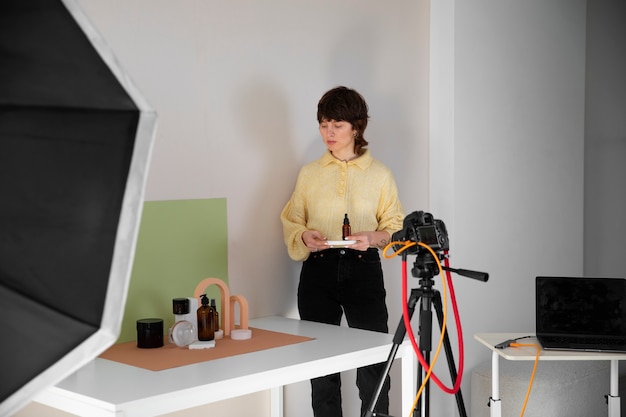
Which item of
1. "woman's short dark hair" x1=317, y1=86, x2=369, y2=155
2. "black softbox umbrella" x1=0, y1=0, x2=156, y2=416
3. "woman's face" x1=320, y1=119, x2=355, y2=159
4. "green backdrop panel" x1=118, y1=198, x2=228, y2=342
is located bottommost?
"green backdrop panel" x1=118, y1=198, x2=228, y2=342

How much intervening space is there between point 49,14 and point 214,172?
2230 millimetres

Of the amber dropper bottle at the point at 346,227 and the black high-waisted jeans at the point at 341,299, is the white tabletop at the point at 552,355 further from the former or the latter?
the amber dropper bottle at the point at 346,227

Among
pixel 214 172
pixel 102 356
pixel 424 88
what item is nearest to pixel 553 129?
pixel 424 88

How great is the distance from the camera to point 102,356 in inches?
91.7

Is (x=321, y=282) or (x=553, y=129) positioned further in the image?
(x=553, y=129)

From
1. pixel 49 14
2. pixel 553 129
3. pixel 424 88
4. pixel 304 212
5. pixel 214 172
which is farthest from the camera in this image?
pixel 553 129

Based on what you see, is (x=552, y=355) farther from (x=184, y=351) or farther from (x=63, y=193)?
(x=63, y=193)

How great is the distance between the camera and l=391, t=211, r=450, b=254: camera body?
7.43 feet

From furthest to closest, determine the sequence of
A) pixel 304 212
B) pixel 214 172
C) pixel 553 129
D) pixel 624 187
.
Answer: pixel 624 187 → pixel 553 129 → pixel 304 212 → pixel 214 172

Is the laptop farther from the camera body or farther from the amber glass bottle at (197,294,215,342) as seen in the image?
the amber glass bottle at (197,294,215,342)

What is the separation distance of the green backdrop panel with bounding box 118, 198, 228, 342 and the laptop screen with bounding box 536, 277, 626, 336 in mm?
1202

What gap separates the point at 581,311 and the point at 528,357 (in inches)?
14.0

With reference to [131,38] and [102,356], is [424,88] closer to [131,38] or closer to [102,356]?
[131,38]

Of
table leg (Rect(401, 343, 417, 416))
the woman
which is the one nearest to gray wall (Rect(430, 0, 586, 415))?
the woman
